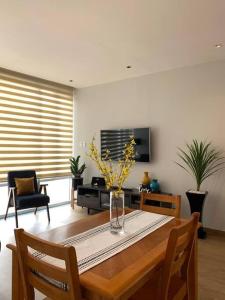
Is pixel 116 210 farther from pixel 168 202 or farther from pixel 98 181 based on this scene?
pixel 98 181

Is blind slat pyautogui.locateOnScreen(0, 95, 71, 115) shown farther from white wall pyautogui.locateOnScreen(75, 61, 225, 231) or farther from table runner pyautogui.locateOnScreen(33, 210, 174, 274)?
table runner pyautogui.locateOnScreen(33, 210, 174, 274)

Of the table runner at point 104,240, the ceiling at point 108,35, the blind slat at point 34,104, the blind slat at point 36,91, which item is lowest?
the table runner at point 104,240

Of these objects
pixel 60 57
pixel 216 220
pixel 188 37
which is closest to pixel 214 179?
pixel 216 220

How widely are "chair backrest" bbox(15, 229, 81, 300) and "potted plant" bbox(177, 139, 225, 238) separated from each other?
281cm

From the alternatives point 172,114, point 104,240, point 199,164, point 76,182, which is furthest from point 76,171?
point 104,240

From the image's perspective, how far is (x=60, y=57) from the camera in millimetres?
3727

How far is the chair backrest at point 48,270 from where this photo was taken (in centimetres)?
100

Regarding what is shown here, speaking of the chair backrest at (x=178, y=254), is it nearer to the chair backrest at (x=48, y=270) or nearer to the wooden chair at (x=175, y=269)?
the wooden chair at (x=175, y=269)

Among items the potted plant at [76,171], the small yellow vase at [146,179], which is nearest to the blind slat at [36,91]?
the potted plant at [76,171]

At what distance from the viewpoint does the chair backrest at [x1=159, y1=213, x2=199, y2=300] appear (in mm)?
1214

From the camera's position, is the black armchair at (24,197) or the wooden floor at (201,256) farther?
the black armchair at (24,197)

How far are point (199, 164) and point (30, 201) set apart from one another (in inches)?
104

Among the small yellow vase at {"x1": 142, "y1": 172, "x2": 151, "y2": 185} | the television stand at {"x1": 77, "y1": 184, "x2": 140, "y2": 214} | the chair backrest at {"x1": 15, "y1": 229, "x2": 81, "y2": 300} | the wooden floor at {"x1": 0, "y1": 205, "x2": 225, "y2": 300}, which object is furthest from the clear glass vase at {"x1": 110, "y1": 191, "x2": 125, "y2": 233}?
the small yellow vase at {"x1": 142, "y1": 172, "x2": 151, "y2": 185}

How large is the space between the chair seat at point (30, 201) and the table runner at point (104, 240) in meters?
2.40
